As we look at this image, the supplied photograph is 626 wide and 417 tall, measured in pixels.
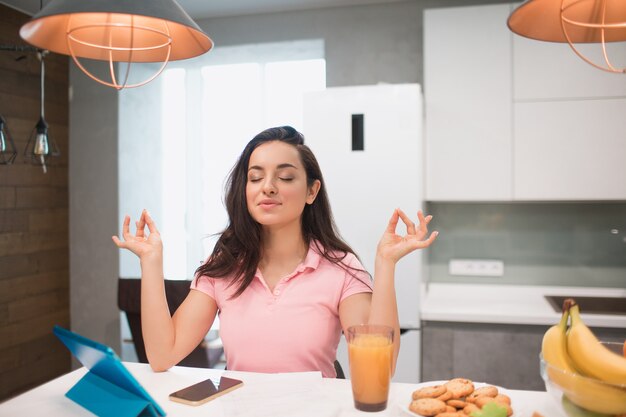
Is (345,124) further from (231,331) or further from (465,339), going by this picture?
(231,331)

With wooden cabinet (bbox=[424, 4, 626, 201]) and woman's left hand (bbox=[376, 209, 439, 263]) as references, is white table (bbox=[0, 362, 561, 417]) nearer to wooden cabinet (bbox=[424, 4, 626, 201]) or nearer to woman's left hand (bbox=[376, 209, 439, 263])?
woman's left hand (bbox=[376, 209, 439, 263])

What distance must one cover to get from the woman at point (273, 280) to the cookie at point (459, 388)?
320 millimetres

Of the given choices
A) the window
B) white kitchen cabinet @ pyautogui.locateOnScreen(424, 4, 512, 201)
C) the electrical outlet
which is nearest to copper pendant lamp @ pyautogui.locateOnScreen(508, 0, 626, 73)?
white kitchen cabinet @ pyautogui.locateOnScreen(424, 4, 512, 201)

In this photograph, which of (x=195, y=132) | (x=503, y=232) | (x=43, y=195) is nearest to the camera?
(x=503, y=232)

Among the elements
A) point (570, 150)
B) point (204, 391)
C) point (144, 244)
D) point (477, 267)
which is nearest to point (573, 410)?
point (204, 391)

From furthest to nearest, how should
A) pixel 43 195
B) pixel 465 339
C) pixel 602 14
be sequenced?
pixel 43 195
pixel 465 339
pixel 602 14

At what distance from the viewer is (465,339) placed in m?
2.50

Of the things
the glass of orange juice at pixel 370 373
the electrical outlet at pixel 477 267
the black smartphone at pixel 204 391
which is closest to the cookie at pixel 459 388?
the glass of orange juice at pixel 370 373

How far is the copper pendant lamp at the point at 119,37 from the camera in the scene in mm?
1199

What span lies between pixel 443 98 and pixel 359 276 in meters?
1.47

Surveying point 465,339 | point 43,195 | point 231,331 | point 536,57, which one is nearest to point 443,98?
point 536,57

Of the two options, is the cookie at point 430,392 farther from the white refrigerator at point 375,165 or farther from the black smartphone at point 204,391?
the white refrigerator at point 375,165

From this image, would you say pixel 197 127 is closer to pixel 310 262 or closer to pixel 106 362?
pixel 310 262

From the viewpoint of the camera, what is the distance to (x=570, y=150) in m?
2.62
